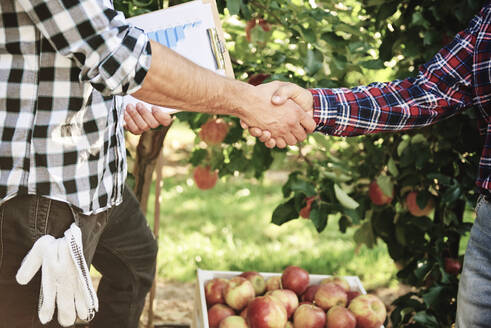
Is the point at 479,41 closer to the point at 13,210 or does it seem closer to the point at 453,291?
the point at 453,291

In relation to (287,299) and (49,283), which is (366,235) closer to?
(287,299)

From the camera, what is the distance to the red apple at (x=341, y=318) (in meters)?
1.69

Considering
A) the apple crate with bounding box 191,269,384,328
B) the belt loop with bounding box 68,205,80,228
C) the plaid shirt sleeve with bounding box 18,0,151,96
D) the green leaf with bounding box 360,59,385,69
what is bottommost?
the apple crate with bounding box 191,269,384,328

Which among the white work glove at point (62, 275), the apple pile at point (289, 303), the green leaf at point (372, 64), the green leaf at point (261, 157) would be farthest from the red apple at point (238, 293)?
the green leaf at point (372, 64)

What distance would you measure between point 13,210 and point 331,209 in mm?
1065

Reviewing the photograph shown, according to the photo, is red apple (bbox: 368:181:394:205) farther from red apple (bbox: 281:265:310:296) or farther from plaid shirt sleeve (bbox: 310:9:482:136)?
plaid shirt sleeve (bbox: 310:9:482:136)

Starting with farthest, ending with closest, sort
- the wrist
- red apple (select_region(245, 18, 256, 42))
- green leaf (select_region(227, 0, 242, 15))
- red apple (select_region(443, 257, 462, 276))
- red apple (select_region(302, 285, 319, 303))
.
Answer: red apple (select_region(245, 18, 256, 42)) < red apple (select_region(443, 257, 462, 276)) < red apple (select_region(302, 285, 319, 303)) < green leaf (select_region(227, 0, 242, 15)) < the wrist

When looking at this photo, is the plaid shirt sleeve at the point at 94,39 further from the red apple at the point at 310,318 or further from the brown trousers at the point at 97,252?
the red apple at the point at 310,318

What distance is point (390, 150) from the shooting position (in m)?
2.30

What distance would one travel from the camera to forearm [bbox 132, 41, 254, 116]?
110cm

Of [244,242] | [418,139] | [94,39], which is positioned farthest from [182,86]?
[244,242]

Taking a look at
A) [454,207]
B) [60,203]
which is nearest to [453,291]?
[454,207]

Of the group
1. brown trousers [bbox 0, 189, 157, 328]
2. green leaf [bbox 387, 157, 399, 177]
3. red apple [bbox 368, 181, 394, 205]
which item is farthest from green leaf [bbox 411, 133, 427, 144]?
brown trousers [bbox 0, 189, 157, 328]

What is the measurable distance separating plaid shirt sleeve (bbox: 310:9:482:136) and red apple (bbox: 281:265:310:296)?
53 cm
